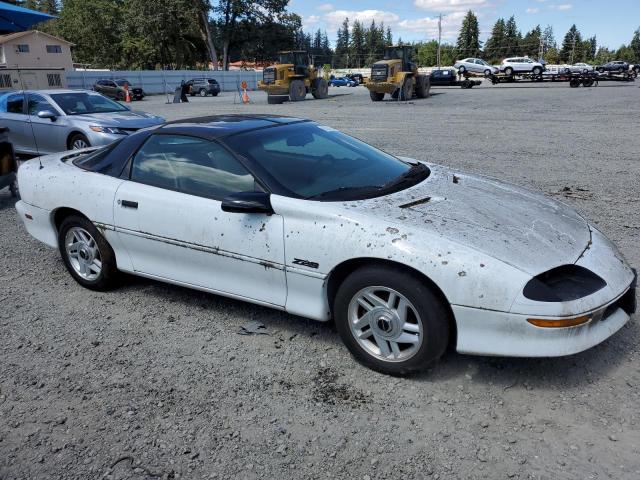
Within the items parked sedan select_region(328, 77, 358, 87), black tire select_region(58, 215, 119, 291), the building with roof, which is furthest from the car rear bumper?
parked sedan select_region(328, 77, 358, 87)

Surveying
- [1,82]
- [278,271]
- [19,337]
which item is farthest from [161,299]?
[1,82]

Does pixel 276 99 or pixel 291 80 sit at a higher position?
pixel 291 80

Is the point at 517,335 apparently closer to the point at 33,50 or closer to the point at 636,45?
the point at 33,50

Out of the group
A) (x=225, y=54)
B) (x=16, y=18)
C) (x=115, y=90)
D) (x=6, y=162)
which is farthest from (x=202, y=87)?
(x=6, y=162)

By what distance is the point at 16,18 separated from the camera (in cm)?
945

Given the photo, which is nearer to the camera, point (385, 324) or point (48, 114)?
point (385, 324)

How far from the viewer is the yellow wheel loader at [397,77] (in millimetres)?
25203

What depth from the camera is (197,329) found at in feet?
12.2

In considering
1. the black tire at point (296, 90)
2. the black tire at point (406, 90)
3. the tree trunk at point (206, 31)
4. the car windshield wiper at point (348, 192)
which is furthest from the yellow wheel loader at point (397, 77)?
the tree trunk at point (206, 31)

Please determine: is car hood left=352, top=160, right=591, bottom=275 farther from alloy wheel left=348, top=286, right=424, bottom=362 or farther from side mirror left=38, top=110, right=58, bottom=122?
side mirror left=38, top=110, right=58, bottom=122

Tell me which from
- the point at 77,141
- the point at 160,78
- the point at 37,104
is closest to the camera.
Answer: the point at 77,141

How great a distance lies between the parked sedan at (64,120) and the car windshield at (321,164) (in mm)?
6388

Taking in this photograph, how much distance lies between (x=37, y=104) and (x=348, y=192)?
8935 mm

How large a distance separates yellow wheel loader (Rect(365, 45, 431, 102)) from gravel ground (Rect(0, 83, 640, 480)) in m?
22.6
